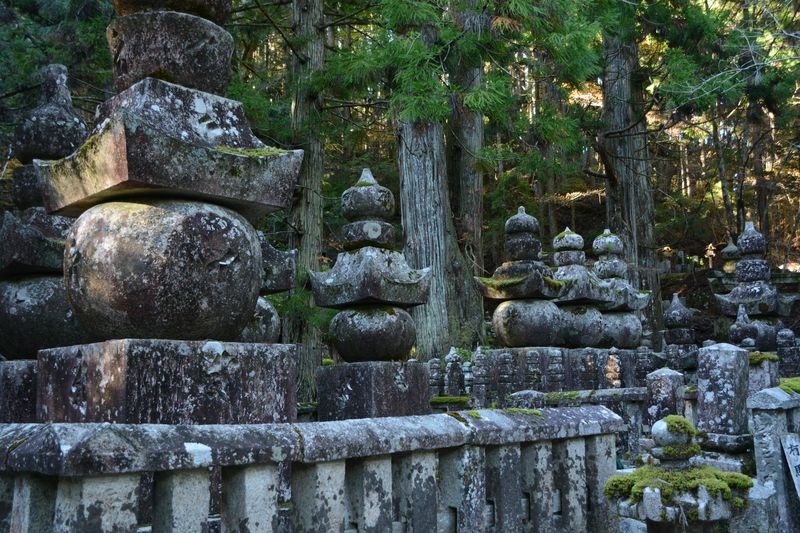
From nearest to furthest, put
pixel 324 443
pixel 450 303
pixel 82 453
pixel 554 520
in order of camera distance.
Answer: pixel 82 453, pixel 324 443, pixel 554 520, pixel 450 303

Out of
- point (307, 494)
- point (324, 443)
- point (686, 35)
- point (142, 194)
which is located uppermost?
point (686, 35)

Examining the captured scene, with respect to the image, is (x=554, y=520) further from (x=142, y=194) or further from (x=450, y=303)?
(x=450, y=303)

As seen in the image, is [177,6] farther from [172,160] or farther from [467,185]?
[467,185]

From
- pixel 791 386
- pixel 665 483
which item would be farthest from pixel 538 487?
pixel 791 386

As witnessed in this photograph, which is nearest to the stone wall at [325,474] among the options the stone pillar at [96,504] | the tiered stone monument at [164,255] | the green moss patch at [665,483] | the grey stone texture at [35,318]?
the stone pillar at [96,504]

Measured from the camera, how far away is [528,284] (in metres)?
10.7

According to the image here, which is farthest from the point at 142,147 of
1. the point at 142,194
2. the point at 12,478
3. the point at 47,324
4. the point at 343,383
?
the point at 343,383

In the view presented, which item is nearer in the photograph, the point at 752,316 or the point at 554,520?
the point at 554,520

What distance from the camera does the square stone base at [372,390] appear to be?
21.2ft

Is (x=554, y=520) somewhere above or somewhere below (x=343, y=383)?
below

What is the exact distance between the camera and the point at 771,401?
732cm

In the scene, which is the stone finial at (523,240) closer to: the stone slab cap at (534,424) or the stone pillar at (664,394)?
the stone pillar at (664,394)

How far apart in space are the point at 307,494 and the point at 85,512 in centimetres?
91

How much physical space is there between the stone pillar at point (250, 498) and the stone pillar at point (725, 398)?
569 cm
